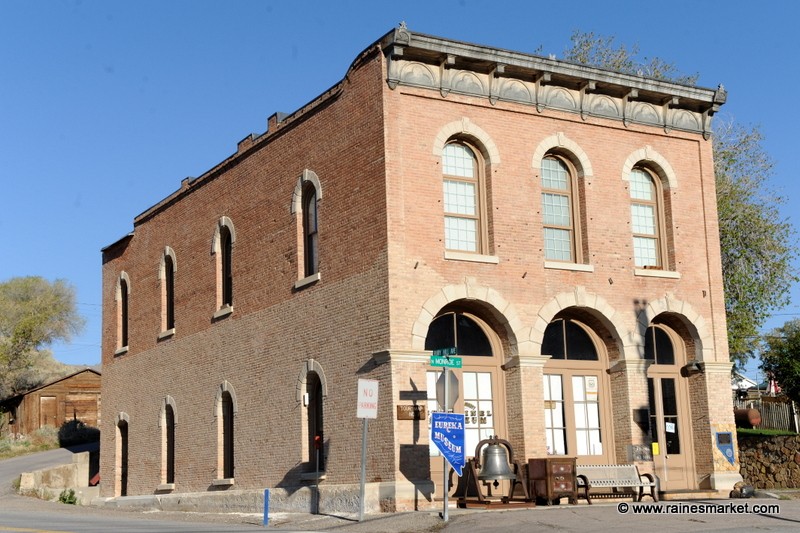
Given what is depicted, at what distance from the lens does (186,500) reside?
27188 millimetres

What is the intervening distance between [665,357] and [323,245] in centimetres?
816

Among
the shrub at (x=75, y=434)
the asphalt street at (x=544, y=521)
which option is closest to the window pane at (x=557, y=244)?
the asphalt street at (x=544, y=521)

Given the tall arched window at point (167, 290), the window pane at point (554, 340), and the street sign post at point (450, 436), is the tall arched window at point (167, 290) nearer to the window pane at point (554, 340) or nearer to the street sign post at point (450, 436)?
the window pane at point (554, 340)

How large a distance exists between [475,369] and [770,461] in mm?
12030

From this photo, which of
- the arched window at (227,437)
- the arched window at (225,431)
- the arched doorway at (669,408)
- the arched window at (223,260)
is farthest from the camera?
the arched window at (223,260)

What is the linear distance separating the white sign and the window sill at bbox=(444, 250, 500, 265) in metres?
3.68

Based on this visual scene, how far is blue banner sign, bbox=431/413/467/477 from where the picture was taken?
18.3m

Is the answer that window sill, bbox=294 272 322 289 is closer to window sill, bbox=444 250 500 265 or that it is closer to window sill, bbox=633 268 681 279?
window sill, bbox=444 250 500 265

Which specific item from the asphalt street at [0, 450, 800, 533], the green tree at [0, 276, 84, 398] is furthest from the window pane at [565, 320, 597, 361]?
the green tree at [0, 276, 84, 398]

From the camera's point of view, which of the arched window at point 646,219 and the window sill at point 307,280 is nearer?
the window sill at point 307,280

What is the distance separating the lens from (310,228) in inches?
925

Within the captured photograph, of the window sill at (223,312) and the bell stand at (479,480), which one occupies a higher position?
the window sill at (223,312)

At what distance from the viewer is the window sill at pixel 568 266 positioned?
2241 centimetres

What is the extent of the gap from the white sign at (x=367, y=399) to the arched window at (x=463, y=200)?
4.21 metres
